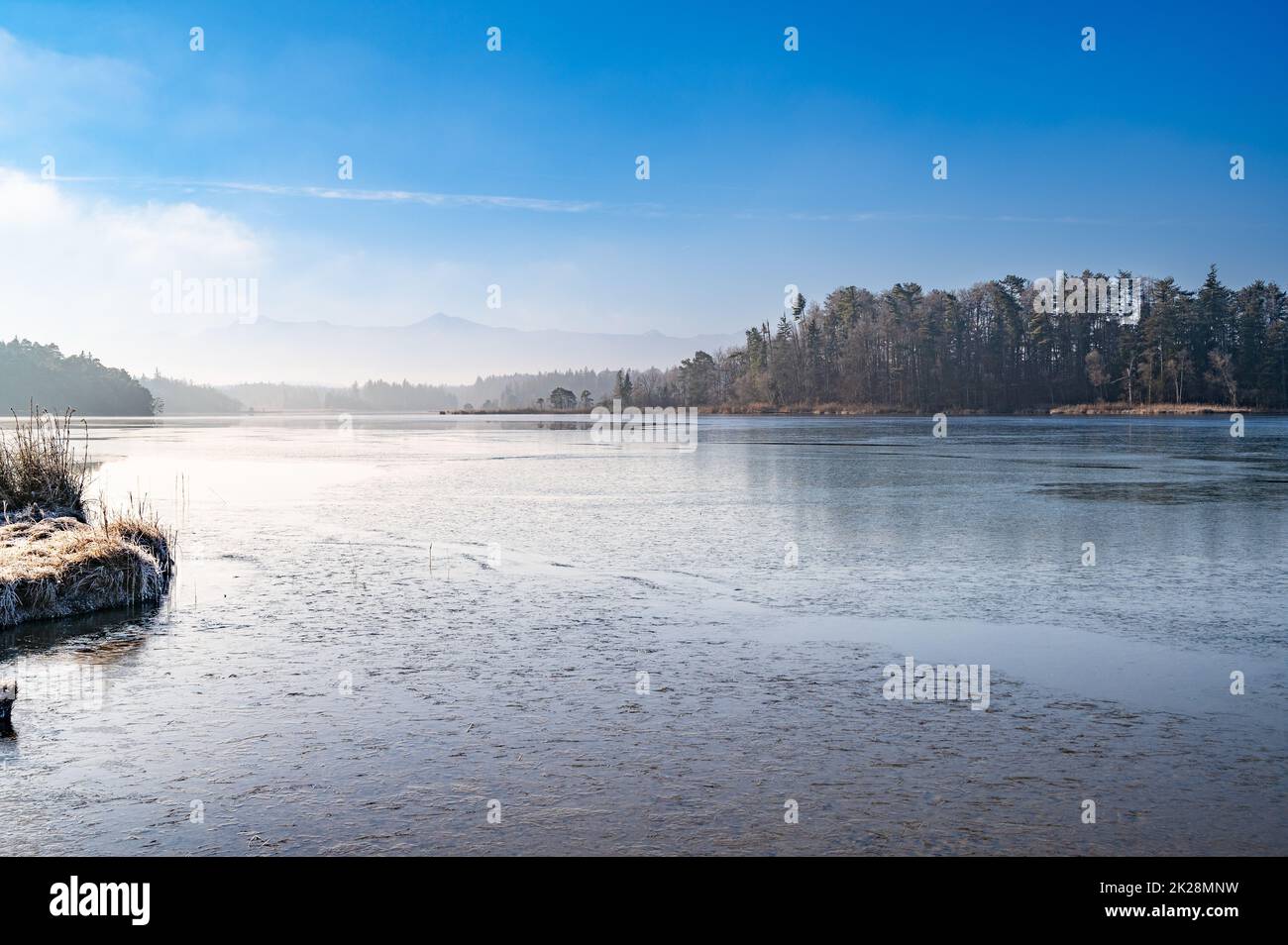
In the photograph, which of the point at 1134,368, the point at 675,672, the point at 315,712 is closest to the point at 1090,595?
the point at 675,672

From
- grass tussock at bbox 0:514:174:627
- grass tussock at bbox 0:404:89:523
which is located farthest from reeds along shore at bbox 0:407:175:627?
grass tussock at bbox 0:404:89:523

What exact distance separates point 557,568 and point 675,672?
534cm

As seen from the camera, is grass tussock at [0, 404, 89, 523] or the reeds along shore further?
grass tussock at [0, 404, 89, 523]

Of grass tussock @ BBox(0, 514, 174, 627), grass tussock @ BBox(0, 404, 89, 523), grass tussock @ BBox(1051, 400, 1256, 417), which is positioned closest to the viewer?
grass tussock @ BBox(0, 514, 174, 627)

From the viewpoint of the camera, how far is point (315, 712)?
7.17 m

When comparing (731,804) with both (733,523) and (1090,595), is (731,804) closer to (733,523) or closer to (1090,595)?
(1090,595)

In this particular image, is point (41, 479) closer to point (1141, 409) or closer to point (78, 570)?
point (78, 570)

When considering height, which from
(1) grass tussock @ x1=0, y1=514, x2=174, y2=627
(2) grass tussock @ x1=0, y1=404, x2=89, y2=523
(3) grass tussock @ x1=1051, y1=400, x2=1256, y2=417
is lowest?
(1) grass tussock @ x1=0, y1=514, x2=174, y2=627

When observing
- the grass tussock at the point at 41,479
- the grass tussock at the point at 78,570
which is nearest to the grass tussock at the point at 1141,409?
the grass tussock at the point at 41,479

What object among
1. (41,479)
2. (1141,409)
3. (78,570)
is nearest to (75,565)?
(78,570)

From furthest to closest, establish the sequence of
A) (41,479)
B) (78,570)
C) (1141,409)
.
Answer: (1141,409) → (41,479) → (78,570)

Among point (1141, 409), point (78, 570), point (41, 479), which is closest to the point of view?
point (78, 570)

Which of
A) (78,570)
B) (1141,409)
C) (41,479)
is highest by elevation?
(1141,409)

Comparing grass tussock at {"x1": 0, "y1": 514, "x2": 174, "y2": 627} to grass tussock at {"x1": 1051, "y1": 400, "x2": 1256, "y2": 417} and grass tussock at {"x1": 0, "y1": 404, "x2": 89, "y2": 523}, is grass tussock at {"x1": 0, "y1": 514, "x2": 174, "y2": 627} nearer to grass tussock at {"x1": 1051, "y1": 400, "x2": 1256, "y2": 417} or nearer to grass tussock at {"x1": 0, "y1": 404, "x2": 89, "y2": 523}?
grass tussock at {"x1": 0, "y1": 404, "x2": 89, "y2": 523}
